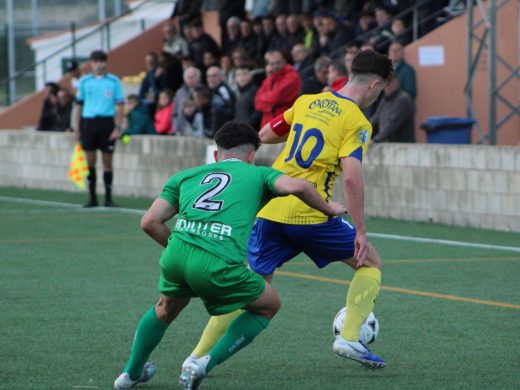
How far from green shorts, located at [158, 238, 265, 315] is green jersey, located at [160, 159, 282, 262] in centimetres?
4

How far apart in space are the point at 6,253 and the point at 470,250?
4.52 metres

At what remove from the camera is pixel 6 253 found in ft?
40.9

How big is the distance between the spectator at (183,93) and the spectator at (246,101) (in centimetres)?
148

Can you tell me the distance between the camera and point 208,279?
5980 millimetres

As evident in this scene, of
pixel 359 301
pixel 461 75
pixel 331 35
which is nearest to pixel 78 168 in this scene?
pixel 331 35

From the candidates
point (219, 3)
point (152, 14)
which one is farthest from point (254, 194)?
point (152, 14)

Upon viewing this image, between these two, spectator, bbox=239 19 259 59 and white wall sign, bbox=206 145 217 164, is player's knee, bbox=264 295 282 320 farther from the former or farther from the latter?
spectator, bbox=239 19 259 59

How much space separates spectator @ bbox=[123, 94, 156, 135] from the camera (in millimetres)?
20578

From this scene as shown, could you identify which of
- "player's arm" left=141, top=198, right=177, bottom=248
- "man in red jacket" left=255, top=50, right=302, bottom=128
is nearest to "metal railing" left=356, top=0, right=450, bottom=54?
"man in red jacket" left=255, top=50, right=302, bottom=128

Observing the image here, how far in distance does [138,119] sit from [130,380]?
1443 centimetres

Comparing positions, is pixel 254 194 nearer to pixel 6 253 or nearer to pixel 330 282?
pixel 330 282

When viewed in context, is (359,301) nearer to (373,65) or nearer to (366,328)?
(366,328)

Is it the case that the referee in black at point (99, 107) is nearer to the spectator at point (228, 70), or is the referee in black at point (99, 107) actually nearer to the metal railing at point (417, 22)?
the spectator at point (228, 70)

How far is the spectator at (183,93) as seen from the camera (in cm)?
1906
